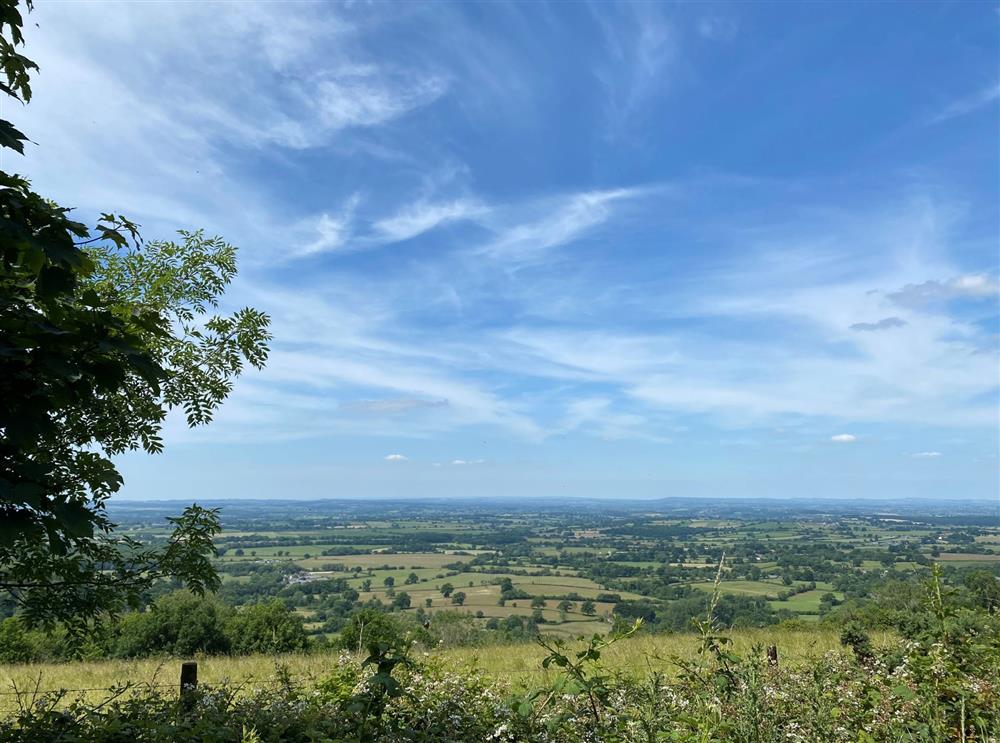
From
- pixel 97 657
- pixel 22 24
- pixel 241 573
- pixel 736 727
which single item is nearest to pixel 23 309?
pixel 22 24

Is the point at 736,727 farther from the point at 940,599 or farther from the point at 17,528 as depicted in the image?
the point at 17,528

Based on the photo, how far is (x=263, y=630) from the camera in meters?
21.5

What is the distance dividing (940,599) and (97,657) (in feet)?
75.5

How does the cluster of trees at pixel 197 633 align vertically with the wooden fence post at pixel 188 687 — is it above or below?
below

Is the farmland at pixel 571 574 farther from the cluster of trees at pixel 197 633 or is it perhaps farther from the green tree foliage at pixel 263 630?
the cluster of trees at pixel 197 633

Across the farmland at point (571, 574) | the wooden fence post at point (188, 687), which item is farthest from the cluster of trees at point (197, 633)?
the wooden fence post at point (188, 687)

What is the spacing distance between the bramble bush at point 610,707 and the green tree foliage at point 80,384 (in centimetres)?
128

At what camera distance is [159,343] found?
6570mm

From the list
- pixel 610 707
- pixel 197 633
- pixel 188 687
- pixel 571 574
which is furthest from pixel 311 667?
pixel 571 574

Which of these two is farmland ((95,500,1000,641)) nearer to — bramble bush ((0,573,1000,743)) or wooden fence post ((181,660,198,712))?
bramble bush ((0,573,1000,743))

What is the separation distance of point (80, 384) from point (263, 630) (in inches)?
846

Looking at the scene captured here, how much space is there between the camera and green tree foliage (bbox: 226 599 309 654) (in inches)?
818

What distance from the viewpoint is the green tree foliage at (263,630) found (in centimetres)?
2078

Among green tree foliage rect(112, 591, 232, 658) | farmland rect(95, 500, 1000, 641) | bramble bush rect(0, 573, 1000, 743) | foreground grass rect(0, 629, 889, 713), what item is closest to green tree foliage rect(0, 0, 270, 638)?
bramble bush rect(0, 573, 1000, 743)
